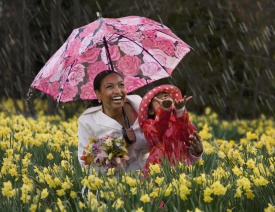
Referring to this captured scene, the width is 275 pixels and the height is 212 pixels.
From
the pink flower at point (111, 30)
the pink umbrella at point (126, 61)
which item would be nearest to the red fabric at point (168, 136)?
the pink flower at point (111, 30)

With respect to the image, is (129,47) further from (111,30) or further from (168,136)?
(168,136)

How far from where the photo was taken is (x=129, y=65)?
18.4 feet

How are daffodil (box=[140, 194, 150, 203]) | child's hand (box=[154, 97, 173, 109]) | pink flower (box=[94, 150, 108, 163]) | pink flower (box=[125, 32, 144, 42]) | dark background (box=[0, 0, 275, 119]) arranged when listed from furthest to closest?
1. dark background (box=[0, 0, 275, 119])
2. pink flower (box=[125, 32, 144, 42])
3. pink flower (box=[94, 150, 108, 163])
4. child's hand (box=[154, 97, 173, 109])
5. daffodil (box=[140, 194, 150, 203])

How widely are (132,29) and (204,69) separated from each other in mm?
6942

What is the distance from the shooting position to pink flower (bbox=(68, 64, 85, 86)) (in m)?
5.45

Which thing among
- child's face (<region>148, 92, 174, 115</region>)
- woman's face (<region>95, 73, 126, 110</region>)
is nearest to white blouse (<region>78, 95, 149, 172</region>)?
woman's face (<region>95, 73, 126, 110</region>)

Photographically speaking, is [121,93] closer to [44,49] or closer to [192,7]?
[192,7]

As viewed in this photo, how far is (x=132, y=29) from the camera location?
16.6 ft

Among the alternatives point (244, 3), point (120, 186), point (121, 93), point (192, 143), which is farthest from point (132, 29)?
point (244, 3)

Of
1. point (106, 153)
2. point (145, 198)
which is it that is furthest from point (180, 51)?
point (145, 198)

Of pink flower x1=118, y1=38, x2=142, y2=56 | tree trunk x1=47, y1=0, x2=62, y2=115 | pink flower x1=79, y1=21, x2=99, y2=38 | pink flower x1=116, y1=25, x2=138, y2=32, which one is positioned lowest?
pink flower x1=118, y1=38, x2=142, y2=56

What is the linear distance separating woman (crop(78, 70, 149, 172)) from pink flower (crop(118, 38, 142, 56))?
0.55 meters

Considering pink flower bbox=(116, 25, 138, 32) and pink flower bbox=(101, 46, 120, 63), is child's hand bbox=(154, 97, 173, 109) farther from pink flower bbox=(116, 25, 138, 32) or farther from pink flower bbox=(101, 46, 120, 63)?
pink flower bbox=(101, 46, 120, 63)

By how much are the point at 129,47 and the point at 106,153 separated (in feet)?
4.11
